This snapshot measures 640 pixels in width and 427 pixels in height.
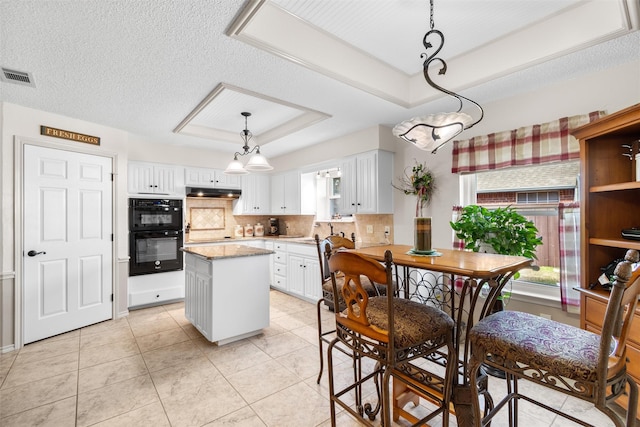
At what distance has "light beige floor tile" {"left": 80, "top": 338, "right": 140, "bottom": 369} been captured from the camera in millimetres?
2717

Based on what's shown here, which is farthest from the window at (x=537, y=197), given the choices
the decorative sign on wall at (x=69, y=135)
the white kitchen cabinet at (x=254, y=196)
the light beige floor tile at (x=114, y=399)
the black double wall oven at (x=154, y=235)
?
the decorative sign on wall at (x=69, y=135)

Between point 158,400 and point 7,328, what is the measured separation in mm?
2175

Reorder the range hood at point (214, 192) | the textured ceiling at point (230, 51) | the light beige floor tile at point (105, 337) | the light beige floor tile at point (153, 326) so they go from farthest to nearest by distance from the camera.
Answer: the range hood at point (214, 192)
the light beige floor tile at point (153, 326)
the light beige floor tile at point (105, 337)
the textured ceiling at point (230, 51)

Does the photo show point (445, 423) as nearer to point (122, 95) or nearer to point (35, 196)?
point (122, 95)

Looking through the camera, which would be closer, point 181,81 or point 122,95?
point 181,81

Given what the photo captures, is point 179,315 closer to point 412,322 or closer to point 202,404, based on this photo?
point 202,404

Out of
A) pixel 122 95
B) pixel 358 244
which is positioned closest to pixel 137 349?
pixel 122 95

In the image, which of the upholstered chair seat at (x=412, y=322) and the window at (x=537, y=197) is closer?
the upholstered chair seat at (x=412, y=322)

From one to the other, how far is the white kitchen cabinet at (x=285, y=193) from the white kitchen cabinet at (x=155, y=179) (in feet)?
5.69

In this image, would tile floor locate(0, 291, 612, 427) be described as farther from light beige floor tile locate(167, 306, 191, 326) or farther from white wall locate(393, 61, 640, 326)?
white wall locate(393, 61, 640, 326)

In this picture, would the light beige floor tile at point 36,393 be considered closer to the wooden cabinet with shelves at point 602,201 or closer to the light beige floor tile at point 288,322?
the light beige floor tile at point 288,322

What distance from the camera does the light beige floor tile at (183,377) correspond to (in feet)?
7.45

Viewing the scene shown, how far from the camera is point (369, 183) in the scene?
157 inches

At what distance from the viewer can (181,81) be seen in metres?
2.67
